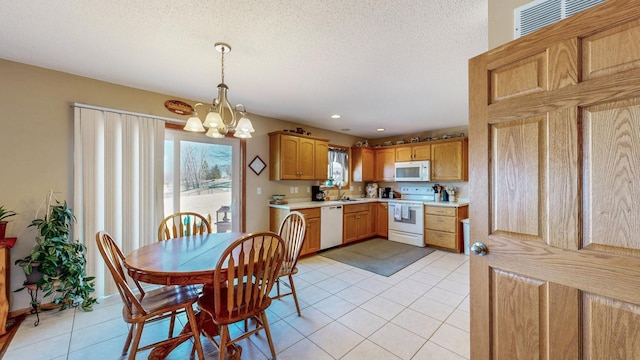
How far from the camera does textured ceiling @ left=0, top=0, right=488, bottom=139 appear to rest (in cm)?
154

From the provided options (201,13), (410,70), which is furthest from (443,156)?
(201,13)

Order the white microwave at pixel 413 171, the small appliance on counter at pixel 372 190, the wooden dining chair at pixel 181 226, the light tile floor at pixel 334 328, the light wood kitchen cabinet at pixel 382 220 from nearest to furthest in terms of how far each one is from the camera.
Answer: the light tile floor at pixel 334 328 → the wooden dining chair at pixel 181 226 → the white microwave at pixel 413 171 → the light wood kitchen cabinet at pixel 382 220 → the small appliance on counter at pixel 372 190

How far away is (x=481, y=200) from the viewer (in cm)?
126

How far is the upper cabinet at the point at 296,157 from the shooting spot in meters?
4.04

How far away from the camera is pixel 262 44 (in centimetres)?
193

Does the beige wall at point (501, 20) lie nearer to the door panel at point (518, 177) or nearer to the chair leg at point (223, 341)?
the door panel at point (518, 177)

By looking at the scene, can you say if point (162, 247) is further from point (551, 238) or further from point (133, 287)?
point (551, 238)

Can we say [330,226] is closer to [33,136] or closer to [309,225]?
[309,225]

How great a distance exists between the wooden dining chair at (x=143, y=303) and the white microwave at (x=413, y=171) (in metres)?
4.43

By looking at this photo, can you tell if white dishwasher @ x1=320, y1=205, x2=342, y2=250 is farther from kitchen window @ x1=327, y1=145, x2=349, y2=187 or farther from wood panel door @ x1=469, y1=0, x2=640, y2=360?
wood panel door @ x1=469, y1=0, x2=640, y2=360

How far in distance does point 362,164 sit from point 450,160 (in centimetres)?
179

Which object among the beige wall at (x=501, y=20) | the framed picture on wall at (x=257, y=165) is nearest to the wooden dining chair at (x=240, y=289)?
the beige wall at (x=501, y=20)

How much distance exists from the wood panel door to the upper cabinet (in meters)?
3.10

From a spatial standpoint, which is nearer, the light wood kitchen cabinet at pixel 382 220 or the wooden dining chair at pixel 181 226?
the wooden dining chair at pixel 181 226
